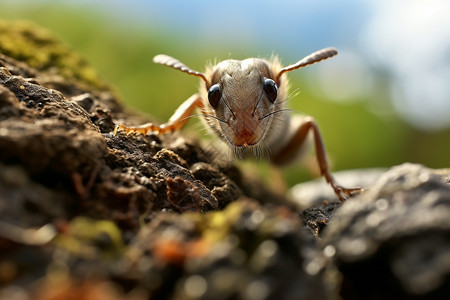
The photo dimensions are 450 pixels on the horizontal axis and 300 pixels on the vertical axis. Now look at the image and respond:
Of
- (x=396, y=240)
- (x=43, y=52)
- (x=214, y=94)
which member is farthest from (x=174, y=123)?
(x=396, y=240)

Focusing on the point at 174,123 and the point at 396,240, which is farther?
the point at 174,123

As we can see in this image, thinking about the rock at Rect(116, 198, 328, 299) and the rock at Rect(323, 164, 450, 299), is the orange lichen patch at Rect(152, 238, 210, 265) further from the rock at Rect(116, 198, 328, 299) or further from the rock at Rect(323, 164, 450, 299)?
the rock at Rect(323, 164, 450, 299)

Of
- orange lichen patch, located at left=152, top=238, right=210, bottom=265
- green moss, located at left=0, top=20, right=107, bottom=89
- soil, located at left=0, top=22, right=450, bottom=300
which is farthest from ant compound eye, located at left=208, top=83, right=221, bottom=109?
orange lichen patch, located at left=152, top=238, right=210, bottom=265

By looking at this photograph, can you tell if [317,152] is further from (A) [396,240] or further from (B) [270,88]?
(A) [396,240]

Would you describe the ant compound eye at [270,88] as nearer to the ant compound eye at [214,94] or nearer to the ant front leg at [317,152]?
the ant compound eye at [214,94]

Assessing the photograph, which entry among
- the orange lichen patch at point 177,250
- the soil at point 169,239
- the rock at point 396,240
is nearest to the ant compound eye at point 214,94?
the soil at point 169,239

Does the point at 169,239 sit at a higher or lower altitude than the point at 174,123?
higher
